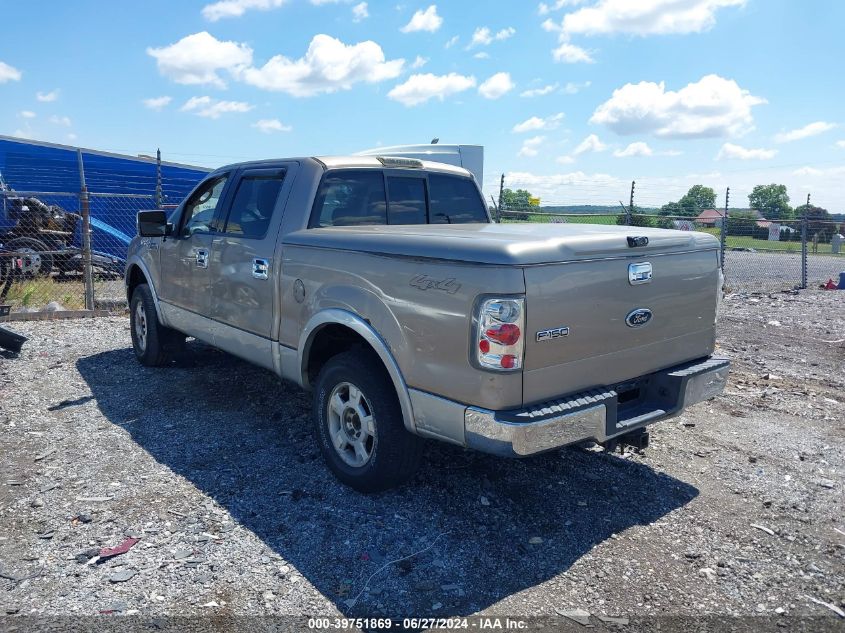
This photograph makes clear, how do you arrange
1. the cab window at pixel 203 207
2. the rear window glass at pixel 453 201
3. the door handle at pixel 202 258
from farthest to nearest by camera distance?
the cab window at pixel 203 207
the door handle at pixel 202 258
the rear window glass at pixel 453 201

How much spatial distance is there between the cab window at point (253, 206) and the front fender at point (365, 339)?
96 cm

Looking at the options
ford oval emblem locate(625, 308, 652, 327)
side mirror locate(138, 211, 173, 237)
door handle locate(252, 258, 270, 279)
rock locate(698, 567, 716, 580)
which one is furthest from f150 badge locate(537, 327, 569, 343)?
side mirror locate(138, 211, 173, 237)

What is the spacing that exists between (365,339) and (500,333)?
1020 mm

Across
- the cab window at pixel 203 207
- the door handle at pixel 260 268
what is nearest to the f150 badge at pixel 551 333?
the door handle at pixel 260 268

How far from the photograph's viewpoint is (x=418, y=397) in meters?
3.50

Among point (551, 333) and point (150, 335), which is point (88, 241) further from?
point (551, 333)

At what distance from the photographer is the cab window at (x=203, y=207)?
5.58 metres

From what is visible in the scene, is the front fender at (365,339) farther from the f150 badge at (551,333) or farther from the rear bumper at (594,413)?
the f150 badge at (551,333)

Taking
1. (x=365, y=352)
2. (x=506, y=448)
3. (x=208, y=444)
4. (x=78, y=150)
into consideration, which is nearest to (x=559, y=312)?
(x=506, y=448)

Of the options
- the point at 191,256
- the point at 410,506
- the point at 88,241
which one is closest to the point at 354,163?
the point at 191,256

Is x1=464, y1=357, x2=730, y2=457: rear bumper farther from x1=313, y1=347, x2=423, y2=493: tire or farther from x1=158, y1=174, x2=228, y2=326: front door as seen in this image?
x1=158, y1=174, x2=228, y2=326: front door

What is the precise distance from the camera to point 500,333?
309cm

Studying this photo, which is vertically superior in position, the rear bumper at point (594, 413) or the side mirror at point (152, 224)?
the side mirror at point (152, 224)

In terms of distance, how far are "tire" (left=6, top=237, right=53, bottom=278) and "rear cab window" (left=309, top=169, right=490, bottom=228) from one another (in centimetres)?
957
